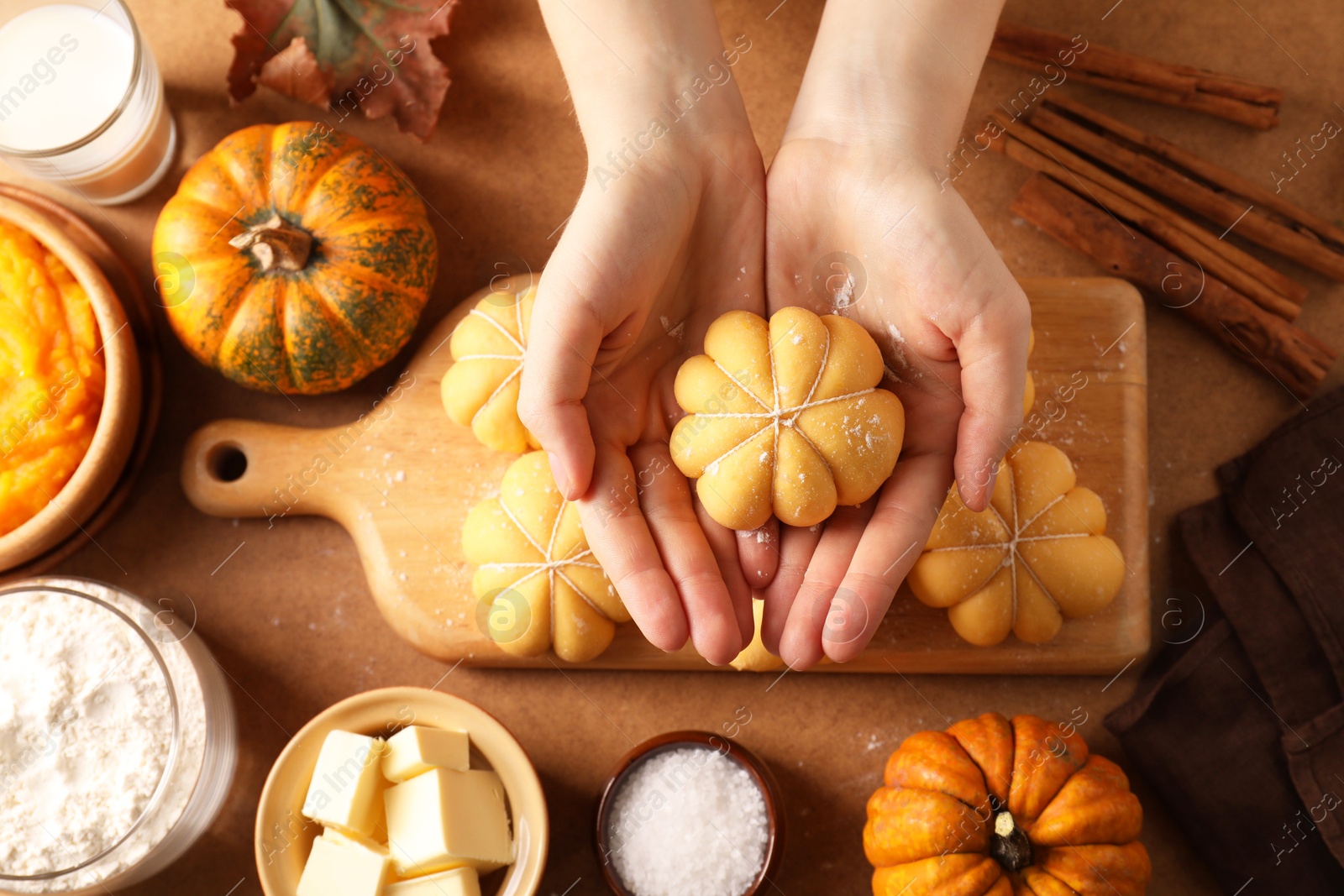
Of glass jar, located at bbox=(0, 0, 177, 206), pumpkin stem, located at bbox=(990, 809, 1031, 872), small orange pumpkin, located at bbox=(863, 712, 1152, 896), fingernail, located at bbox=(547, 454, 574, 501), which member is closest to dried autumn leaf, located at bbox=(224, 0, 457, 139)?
glass jar, located at bbox=(0, 0, 177, 206)

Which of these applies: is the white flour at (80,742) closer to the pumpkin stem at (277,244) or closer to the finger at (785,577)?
→ the pumpkin stem at (277,244)

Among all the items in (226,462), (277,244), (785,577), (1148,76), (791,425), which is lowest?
(226,462)

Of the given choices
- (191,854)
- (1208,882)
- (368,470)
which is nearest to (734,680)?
(368,470)

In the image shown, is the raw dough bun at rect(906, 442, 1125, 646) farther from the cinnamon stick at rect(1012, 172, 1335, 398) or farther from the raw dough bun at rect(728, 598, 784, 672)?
the cinnamon stick at rect(1012, 172, 1335, 398)

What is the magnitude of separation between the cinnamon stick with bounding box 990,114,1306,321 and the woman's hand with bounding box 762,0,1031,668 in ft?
1.33

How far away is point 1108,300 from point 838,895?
1440 mm

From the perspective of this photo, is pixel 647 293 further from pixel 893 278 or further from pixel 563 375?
pixel 893 278

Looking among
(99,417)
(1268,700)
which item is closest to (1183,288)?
(1268,700)

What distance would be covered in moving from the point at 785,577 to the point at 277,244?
48.6 inches

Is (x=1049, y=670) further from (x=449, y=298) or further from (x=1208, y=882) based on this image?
(x=449, y=298)

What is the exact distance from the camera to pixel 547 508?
1.96 metres

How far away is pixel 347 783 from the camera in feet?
6.00

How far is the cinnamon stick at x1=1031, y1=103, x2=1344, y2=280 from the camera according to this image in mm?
2322

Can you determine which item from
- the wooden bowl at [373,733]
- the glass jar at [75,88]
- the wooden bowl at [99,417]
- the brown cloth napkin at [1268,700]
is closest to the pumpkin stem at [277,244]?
the wooden bowl at [99,417]
